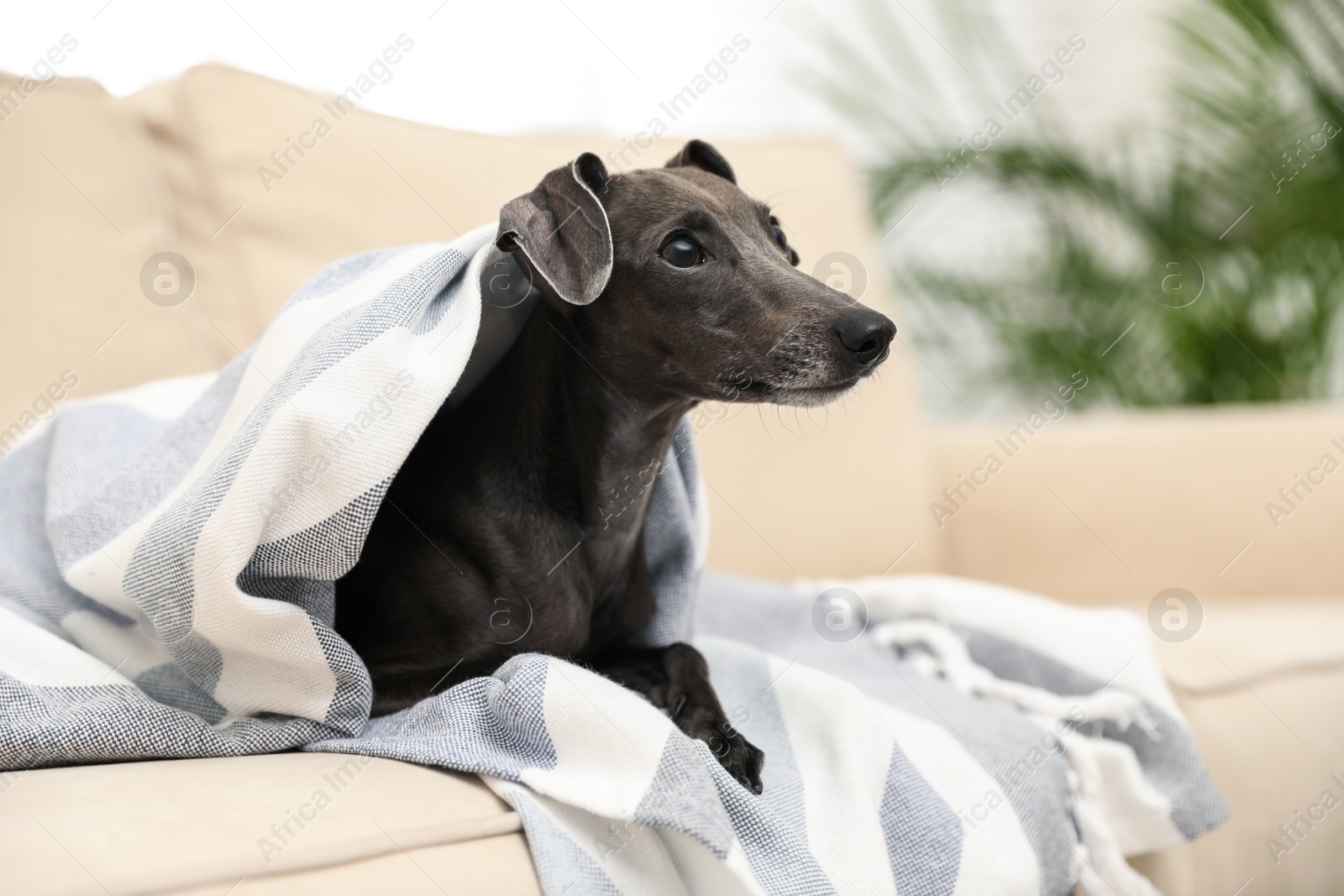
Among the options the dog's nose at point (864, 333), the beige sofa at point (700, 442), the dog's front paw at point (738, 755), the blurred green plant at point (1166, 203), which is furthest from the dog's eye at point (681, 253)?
the blurred green plant at point (1166, 203)

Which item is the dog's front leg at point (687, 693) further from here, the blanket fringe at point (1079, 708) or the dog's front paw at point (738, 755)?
the blanket fringe at point (1079, 708)

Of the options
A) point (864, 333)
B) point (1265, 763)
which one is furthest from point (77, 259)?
point (1265, 763)

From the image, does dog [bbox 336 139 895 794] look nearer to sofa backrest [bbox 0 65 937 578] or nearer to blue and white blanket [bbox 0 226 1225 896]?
blue and white blanket [bbox 0 226 1225 896]

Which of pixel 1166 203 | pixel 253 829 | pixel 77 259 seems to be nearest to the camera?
pixel 253 829

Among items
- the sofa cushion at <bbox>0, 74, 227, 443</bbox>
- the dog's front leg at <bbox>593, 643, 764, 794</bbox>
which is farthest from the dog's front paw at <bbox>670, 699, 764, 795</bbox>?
the sofa cushion at <bbox>0, 74, 227, 443</bbox>

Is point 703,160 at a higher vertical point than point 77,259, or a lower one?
higher

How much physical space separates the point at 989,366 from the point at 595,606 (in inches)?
76.2

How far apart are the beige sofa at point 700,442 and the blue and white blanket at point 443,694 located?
2.3 inches

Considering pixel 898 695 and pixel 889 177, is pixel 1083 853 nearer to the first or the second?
pixel 898 695

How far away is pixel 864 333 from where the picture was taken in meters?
0.91

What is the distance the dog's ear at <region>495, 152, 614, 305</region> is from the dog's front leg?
358 mm

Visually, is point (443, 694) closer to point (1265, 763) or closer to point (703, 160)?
point (703, 160)

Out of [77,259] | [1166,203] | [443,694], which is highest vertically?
[1166,203]

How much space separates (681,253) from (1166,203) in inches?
82.9
